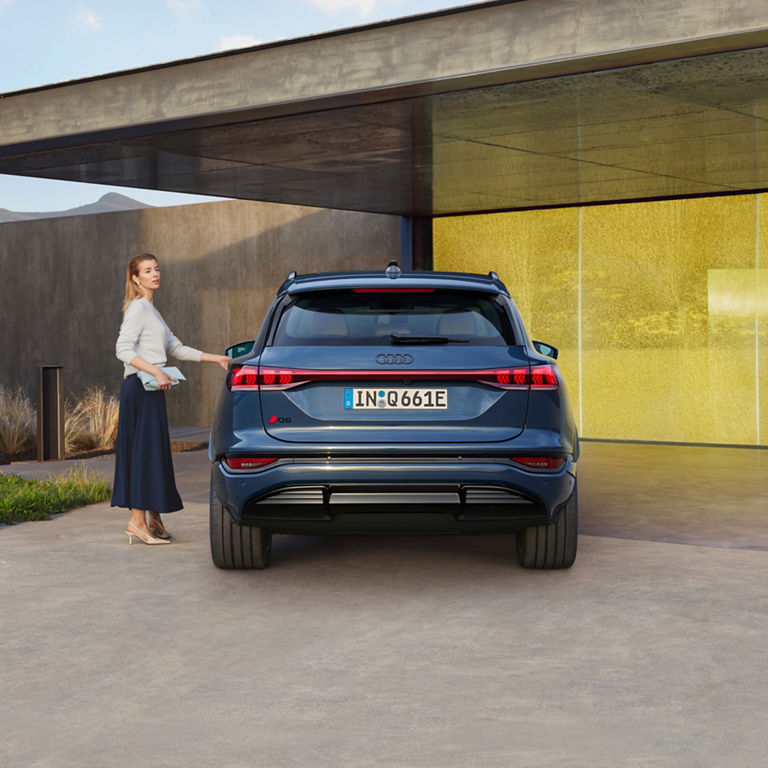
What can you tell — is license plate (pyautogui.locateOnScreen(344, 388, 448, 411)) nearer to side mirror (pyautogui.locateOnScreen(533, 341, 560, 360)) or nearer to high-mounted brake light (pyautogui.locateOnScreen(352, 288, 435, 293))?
high-mounted brake light (pyautogui.locateOnScreen(352, 288, 435, 293))

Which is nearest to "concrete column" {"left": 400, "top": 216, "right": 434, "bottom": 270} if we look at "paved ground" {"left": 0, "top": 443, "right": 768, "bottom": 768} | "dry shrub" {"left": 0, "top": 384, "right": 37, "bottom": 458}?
"dry shrub" {"left": 0, "top": 384, "right": 37, "bottom": 458}

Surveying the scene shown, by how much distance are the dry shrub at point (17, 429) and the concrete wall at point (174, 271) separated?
3.86 meters

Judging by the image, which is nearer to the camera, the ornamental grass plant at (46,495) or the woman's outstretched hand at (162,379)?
the woman's outstretched hand at (162,379)

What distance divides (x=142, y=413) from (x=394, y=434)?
2.16 metres

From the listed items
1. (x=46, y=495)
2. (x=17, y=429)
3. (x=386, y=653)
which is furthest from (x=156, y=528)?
(x=17, y=429)

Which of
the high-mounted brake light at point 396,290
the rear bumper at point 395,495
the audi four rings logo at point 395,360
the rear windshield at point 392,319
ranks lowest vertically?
the rear bumper at point 395,495

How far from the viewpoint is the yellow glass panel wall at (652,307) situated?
45.8 feet

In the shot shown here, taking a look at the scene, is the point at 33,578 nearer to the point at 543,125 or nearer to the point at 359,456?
the point at 359,456

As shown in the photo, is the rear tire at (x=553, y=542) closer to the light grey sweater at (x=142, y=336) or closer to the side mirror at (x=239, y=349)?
the side mirror at (x=239, y=349)

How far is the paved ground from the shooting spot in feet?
12.1

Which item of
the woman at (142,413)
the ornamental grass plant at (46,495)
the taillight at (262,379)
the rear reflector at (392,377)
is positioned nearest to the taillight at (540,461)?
the rear reflector at (392,377)

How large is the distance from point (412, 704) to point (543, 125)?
6.54 meters

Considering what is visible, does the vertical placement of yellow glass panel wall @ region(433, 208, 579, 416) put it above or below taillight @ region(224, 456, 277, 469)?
above

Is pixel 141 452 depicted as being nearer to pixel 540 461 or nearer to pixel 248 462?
pixel 248 462
